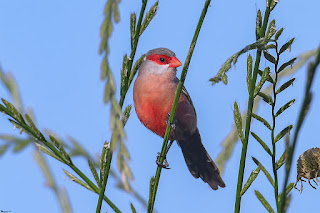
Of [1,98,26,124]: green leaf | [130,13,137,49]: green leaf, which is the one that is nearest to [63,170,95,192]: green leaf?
[1,98,26,124]: green leaf

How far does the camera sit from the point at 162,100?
12.7ft

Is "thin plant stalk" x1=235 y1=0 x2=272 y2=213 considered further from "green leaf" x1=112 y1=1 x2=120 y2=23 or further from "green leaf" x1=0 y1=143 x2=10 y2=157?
"green leaf" x1=0 y1=143 x2=10 y2=157

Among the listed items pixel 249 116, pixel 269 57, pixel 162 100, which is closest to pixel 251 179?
pixel 249 116

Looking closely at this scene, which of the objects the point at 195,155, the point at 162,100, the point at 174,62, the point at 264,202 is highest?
the point at 174,62

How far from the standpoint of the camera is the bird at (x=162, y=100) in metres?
3.89

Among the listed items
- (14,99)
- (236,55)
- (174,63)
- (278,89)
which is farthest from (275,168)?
(174,63)

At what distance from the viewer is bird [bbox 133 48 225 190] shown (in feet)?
12.8

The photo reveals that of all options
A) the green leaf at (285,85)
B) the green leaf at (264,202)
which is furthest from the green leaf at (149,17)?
the green leaf at (264,202)

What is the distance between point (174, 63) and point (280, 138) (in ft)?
10.4

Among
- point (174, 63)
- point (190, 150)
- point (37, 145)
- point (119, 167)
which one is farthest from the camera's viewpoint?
point (190, 150)

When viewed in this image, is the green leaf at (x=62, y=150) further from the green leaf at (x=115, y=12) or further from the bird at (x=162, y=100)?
the bird at (x=162, y=100)

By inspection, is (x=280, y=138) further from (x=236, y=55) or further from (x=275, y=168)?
(x=236, y=55)

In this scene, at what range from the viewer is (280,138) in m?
1.28

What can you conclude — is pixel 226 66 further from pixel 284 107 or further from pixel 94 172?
pixel 94 172
